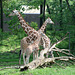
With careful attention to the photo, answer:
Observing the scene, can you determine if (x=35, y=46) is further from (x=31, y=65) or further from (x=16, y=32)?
(x=16, y=32)

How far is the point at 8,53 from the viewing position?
17234 millimetres

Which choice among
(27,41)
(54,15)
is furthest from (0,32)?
(27,41)

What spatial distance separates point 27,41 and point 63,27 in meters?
6.58

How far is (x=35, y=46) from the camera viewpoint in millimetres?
10914

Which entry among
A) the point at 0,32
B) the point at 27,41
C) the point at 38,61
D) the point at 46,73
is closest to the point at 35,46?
the point at 27,41

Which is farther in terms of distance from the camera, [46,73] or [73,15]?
[73,15]

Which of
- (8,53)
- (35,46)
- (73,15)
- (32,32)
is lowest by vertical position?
(8,53)

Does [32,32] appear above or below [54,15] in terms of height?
below

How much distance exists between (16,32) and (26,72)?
420 inches

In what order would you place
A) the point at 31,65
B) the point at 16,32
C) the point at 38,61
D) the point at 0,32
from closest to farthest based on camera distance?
the point at 31,65 → the point at 38,61 → the point at 0,32 → the point at 16,32

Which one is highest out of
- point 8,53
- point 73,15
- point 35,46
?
point 73,15

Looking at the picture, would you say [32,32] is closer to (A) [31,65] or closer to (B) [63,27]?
(A) [31,65]

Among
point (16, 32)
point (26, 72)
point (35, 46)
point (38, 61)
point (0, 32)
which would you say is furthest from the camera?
point (16, 32)

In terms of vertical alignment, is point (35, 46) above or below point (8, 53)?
above
